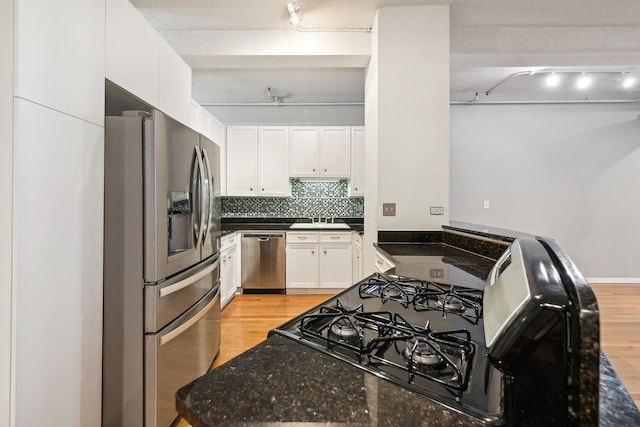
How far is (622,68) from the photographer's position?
343cm

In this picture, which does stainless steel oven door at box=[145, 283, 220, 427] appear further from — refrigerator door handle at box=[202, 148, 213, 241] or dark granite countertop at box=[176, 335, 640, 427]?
dark granite countertop at box=[176, 335, 640, 427]

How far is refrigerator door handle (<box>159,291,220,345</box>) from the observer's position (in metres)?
1.48

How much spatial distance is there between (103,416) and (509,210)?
15.8 feet

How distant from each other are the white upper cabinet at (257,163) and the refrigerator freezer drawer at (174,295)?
2.34 m

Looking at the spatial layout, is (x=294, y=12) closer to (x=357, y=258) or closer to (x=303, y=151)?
(x=303, y=151)

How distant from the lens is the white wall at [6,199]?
3.18 feet

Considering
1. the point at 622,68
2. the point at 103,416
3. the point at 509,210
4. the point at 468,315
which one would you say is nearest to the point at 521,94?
the point at 622,68

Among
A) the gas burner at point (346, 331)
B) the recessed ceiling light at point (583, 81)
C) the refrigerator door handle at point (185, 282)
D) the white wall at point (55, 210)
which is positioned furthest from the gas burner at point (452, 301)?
the recessed ceiling light at point (583, 81)

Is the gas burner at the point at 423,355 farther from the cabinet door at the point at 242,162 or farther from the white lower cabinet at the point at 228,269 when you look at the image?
the cabinet door at the point at 242,162

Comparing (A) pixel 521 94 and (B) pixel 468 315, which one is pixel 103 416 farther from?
(A) pixel 521 94

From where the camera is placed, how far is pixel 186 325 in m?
1.67

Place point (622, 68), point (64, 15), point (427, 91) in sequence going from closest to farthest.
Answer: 1. point (64, 15)
2. point (427, 91)
3. point (622, 68)

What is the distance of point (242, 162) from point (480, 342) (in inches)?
158

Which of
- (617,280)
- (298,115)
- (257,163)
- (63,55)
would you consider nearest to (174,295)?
(63,55)
